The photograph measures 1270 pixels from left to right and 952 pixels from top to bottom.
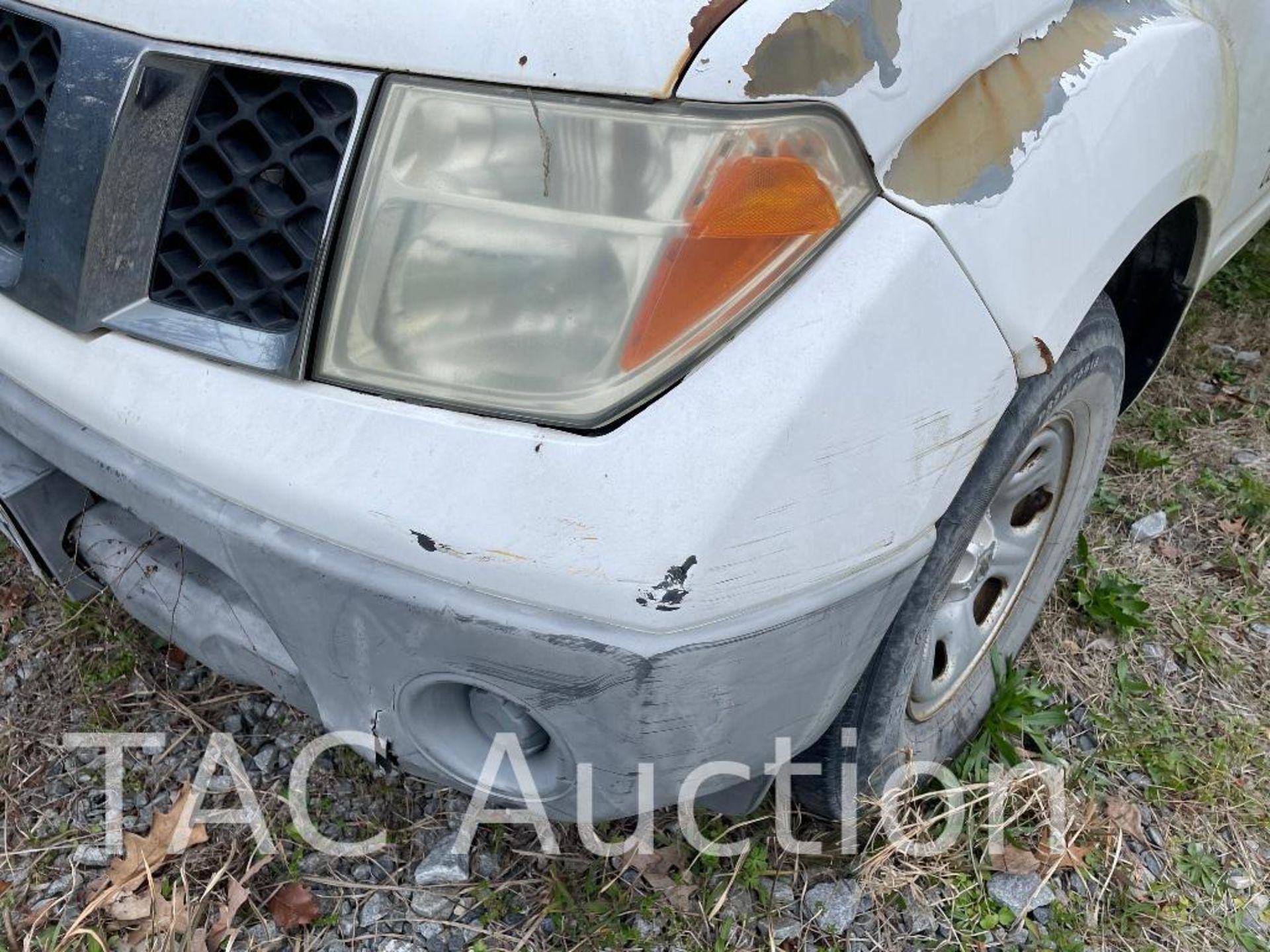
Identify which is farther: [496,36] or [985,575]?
[985,575]

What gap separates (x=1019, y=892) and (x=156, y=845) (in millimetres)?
1541

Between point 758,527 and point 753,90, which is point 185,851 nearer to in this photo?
point 758,527

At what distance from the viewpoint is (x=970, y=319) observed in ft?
4.17

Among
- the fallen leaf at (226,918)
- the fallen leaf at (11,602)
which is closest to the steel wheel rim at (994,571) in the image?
the fallen leaf at (226,918)

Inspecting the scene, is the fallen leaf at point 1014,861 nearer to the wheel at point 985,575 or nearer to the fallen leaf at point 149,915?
the wheel at point 985,575

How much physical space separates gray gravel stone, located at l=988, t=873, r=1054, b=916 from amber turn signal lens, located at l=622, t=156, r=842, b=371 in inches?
50.6

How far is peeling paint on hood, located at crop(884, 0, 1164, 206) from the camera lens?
4.06 feet

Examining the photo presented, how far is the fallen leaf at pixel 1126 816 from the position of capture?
197 cm

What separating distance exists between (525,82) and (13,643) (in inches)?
71.9

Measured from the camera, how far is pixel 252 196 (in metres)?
1.31

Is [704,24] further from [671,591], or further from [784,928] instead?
[784,928]

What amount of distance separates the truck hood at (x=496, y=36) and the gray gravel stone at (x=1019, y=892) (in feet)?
4.94

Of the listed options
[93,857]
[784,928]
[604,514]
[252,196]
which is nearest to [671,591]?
[604,514]

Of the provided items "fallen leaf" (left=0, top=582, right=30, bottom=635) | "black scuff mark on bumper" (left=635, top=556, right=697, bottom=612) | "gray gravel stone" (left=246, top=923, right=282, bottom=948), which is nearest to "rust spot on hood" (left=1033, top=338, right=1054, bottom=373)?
"black scuff mark on bumper" (left=635, top=556, right=697, bottom=612)
